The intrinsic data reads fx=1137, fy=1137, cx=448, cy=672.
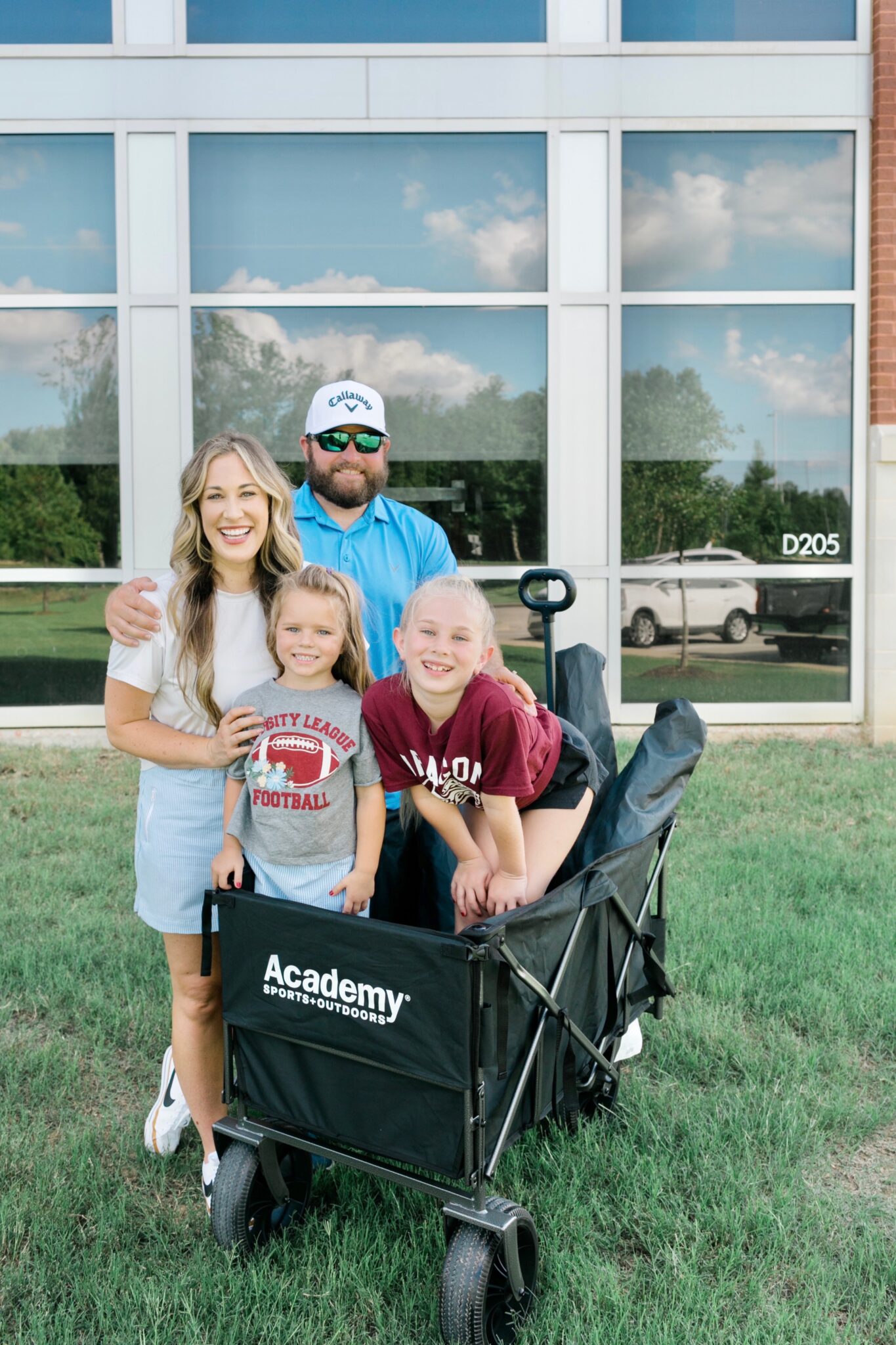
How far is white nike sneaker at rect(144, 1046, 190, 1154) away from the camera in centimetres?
296

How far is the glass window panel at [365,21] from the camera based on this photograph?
7949mm

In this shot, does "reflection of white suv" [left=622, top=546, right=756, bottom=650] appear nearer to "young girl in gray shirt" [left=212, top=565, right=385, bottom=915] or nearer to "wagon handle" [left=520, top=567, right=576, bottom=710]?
"wagon handle" [left=520, top=567, right=576, bottom=710]

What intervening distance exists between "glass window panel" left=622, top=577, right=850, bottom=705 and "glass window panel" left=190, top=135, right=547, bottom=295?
2.64 m

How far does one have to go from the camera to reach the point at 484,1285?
82.5 inches

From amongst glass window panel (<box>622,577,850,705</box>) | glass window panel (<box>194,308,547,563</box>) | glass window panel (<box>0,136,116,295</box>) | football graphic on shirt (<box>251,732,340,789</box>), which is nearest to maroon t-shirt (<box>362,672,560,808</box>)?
football graphic on shirt (<box>251,732,340,789</box>)

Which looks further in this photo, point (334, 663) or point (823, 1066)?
point (823, 1066)

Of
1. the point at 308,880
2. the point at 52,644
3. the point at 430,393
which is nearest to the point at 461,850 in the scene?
the point at 308,880

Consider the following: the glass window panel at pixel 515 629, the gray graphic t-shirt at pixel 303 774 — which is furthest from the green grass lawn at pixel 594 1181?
the glass window panel at pixel 515 629

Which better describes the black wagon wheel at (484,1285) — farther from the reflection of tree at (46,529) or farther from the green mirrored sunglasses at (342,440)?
the reflection of tree at (46,529)

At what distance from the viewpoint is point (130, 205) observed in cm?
796

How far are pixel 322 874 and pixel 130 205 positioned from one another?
22.6ft

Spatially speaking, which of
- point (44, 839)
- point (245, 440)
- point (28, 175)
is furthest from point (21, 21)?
point (245, 440)

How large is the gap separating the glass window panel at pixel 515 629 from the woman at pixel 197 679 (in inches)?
223

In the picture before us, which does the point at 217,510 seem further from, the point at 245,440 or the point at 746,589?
the point at 746,589
